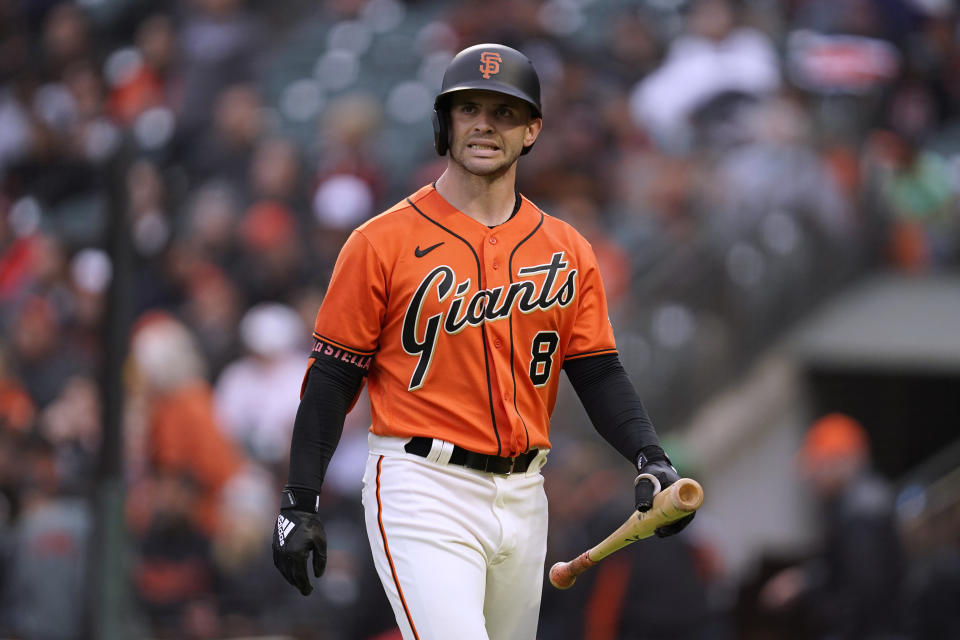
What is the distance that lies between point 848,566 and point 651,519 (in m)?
4.07

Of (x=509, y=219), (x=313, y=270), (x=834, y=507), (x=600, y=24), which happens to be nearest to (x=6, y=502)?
(x=313, y=270)

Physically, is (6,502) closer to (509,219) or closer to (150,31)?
(509,219)

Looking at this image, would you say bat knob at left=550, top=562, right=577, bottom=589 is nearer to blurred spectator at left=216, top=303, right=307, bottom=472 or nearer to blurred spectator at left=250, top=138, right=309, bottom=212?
blurred spectator at left=216, top=303, right=307, bottom=472

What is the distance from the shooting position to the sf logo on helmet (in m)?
3.73

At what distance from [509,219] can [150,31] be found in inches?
405

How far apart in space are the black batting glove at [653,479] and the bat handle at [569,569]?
19 cm

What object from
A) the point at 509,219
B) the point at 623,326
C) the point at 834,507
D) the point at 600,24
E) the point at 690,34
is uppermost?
the point at 600,24

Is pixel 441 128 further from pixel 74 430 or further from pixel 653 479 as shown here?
pixel 74 430

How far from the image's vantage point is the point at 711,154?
1031 centimetres

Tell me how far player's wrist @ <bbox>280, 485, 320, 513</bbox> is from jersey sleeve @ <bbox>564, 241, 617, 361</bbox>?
80 centimetres

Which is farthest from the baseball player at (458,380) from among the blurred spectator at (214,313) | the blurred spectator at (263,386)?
the blurred spectator at (214,313)

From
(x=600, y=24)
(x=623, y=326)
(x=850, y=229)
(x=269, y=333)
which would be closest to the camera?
(x=623, y=326)

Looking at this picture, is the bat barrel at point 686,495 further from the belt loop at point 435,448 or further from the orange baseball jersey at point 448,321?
the belt loop at point 435,448

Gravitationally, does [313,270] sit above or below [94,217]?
below
